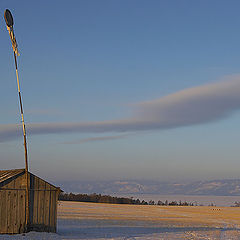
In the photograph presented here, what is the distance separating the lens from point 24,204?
25.5 meters

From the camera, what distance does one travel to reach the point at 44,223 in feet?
86.1

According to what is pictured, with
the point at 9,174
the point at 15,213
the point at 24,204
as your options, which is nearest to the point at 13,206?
the point at 15,213

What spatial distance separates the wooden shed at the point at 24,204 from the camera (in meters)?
24.9

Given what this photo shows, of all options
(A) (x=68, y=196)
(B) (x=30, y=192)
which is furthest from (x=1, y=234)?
(A) (x=68, y=196)

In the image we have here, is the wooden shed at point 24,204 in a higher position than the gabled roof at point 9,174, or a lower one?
lower

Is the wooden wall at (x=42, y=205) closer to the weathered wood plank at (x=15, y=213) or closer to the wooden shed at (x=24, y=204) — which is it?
the wooden shed at (x=24, y=204)

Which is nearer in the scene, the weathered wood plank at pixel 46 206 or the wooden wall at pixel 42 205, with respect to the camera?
the wooden wall at pixel 42 205

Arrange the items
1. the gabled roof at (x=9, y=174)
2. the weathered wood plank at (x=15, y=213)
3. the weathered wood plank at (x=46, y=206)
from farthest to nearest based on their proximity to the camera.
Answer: the weathered wood plank at (x=46, y=206), the gabled roof at (x=9, y=174), the weathered wood plank at (x=15, y=213)

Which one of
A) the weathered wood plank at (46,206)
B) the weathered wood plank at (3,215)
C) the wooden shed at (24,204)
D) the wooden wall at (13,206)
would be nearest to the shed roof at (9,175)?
the wooden shed at (24,204)

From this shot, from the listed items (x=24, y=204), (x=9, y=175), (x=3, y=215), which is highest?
(x=9, y=175)

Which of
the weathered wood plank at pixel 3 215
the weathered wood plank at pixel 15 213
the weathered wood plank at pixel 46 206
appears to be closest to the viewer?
the weathered wood plank at pixel 3 215

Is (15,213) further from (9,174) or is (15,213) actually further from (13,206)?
(9,174)

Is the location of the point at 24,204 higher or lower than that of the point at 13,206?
higher

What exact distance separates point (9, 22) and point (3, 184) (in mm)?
9000
